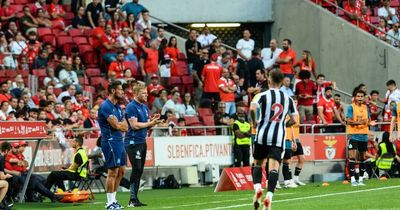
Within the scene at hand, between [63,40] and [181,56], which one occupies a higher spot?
[63,40]

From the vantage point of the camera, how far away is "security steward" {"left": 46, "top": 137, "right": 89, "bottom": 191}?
23188 mm

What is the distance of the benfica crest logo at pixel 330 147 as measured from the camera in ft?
99.2

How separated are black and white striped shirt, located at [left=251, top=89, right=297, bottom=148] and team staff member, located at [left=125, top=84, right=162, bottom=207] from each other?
3.27 m

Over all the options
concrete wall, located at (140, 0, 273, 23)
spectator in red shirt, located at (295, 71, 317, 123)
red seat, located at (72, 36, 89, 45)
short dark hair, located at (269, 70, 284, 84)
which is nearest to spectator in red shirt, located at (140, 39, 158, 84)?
red seat, located at (72, 36, 89, 45)

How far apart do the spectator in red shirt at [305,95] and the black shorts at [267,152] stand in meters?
14.0

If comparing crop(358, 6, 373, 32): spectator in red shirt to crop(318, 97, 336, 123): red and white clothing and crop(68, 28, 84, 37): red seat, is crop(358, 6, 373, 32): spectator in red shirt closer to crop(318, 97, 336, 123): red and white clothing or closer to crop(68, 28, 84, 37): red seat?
crop(318, 97, 336, 123): red and white clothing

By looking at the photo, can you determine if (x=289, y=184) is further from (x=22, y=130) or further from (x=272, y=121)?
(x=272, y=121)

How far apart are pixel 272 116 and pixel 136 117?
370 centimetres

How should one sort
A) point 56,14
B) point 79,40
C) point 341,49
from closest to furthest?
point 79,40 < point 56,14 < point 341,49

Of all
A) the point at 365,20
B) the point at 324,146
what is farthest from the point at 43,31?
the point at 365,20

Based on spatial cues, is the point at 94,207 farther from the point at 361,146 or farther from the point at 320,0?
the point at 320,0

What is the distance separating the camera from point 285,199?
20.6 meters

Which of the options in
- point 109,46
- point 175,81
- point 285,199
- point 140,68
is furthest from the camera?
point 175,81

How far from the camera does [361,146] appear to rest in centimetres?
2556
